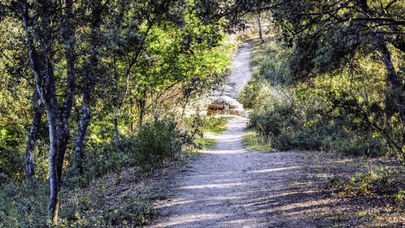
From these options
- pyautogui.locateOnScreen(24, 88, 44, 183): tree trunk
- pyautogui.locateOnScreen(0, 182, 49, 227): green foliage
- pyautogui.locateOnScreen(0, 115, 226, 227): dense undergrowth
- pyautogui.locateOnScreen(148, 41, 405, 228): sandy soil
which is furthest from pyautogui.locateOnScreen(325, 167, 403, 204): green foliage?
pyautogui.locateOnScreen(24, 88, 44, 183): tree trunk

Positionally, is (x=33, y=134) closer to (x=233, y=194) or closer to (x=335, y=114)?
(x=233, y=194)

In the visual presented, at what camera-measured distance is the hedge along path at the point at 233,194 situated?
16.9 ft

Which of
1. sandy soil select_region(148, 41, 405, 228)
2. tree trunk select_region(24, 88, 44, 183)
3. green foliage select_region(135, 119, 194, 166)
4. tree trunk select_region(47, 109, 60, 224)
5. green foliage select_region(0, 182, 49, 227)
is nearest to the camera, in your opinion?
sandy soil select_region(148, 41, 405, 228)

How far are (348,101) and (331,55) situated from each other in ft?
3.57

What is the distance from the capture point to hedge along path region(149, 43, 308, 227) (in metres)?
5.15

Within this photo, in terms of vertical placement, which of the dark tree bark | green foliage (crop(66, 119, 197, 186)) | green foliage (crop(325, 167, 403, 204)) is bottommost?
green foliage (crop(325, 167, 403, 204))

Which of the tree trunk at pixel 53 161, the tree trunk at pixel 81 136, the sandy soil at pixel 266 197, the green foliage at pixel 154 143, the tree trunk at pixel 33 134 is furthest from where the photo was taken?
the tree trunk at pixel 33 134

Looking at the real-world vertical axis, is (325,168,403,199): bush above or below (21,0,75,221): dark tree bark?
below

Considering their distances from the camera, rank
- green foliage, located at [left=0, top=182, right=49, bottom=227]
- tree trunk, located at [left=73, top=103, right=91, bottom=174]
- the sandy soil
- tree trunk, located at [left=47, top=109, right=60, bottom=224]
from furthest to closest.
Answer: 1. tree trunk, located at [left=73, top=103, right=91, bottom=174]
2. green foliage, located at [left=0, top=182, right=49, bottom=227]
3. tree trunk, located at [left=47, top=109, right=60, bottom=224]
4. the sandy soil

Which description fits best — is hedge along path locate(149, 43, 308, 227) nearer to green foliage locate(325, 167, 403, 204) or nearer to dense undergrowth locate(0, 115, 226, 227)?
dense undergrowth locate(0, 115, 226, 227)

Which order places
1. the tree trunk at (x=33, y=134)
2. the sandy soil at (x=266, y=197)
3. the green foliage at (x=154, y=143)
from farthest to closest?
the tree trunk at (x=33, y=134), the green foliage at (x=154, y=143), the sandy soil at (x=266, y=197)

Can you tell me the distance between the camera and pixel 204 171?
8.98 meters

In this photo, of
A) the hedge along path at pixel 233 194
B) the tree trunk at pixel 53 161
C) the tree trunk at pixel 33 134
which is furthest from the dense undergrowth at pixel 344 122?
the tree trunk at pixel 33 134

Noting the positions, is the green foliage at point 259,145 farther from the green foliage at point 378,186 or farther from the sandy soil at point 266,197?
the green foliage at point 378,186
